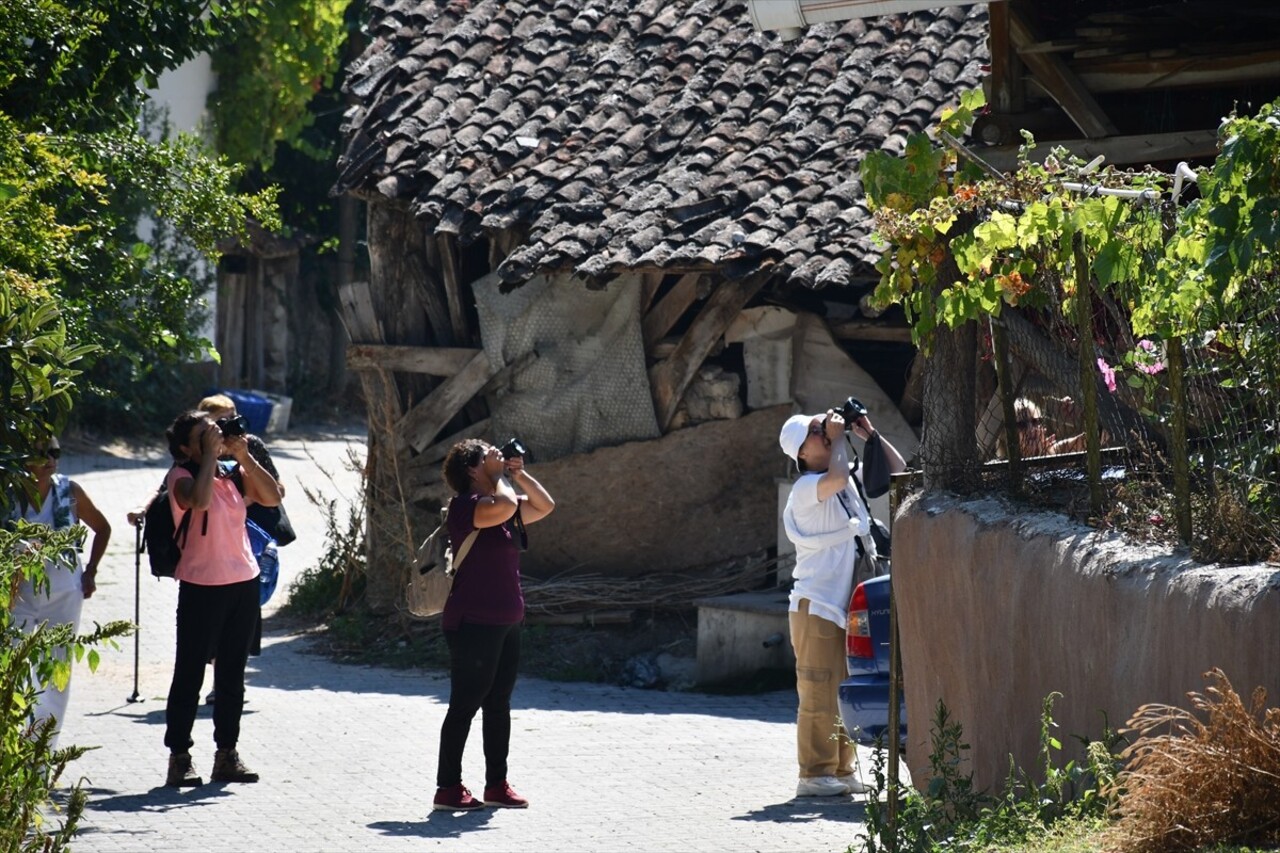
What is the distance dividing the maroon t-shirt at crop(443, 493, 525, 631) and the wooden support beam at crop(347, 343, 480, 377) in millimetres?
4845

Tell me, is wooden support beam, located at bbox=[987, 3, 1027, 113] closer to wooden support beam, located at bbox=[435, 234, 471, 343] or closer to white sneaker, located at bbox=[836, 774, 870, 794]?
white sneaker, located at bbox=[836, 774, 870, 794]

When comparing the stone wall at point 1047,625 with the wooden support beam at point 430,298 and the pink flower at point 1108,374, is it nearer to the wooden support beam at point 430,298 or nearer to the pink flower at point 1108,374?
the pink flower at point 1108,374

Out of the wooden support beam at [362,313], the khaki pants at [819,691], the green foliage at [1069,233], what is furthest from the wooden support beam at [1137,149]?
the wooden support beam at [362,313]

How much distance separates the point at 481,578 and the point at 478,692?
53 centimetres

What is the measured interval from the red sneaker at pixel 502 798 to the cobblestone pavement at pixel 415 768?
0.29ft

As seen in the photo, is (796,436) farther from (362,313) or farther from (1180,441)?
(362,313)

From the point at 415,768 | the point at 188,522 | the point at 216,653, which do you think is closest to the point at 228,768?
the point at 216,653

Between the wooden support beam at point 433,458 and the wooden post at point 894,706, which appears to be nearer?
the wooden post at point 894,706

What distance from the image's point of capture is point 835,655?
328 inches

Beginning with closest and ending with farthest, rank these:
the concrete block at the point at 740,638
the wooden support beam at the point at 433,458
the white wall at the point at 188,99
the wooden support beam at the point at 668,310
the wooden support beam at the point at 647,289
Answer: the concrete block at the point at 740,638
the wooden support beam at the point at 668,310
the wooden support beam at the point at 647,289
the wooden support beam at the point at 433,458
the white wall at the point at 188,99

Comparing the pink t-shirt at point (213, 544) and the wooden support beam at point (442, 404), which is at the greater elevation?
the wooden support beam at point (442, 404)

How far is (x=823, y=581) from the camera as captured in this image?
8352 mm

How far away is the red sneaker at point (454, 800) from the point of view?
312 inches

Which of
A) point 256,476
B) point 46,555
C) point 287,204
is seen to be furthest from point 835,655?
point 287,204
